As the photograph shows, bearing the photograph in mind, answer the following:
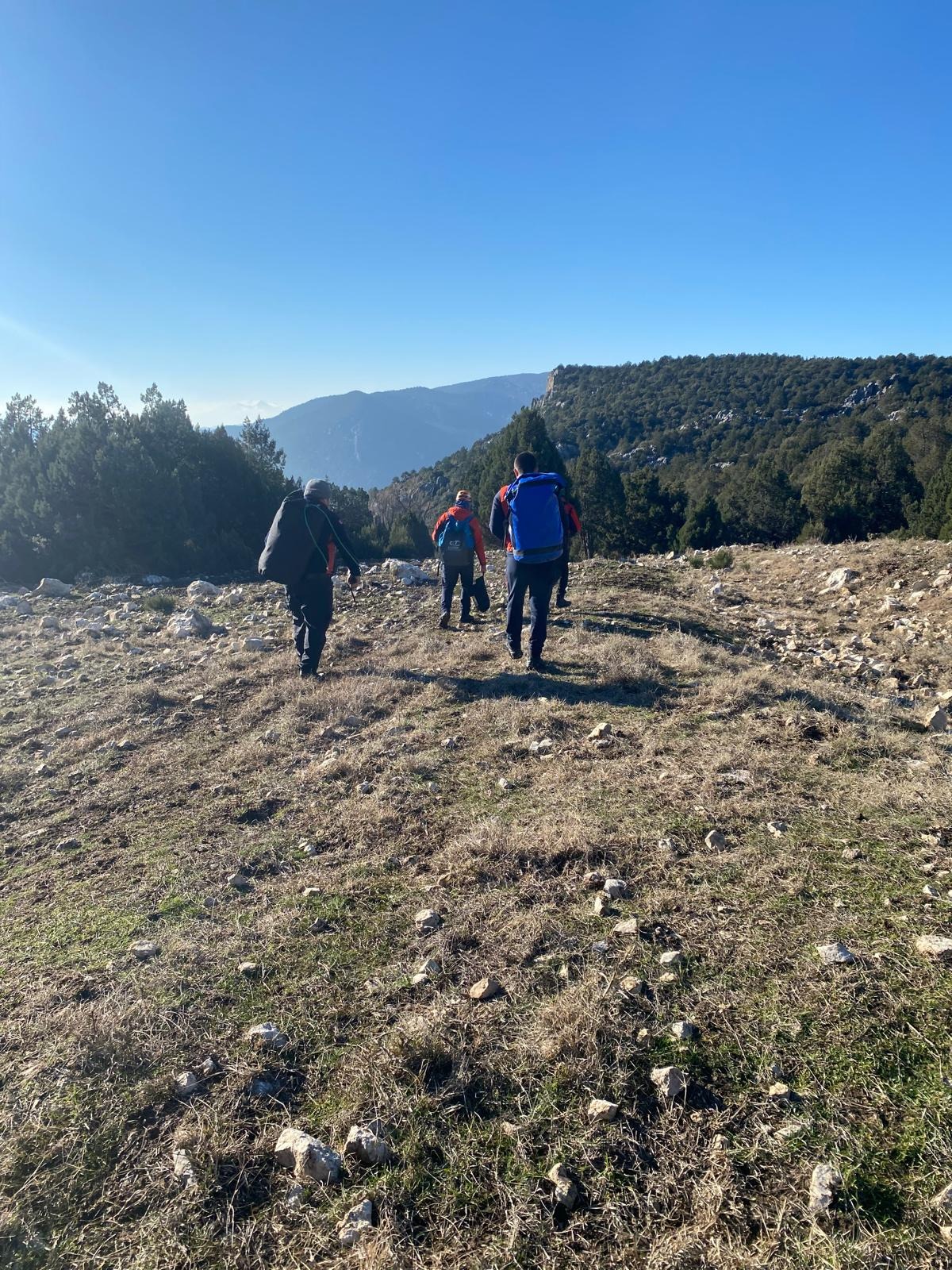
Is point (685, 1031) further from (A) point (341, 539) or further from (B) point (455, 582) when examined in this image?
(B) point (455, 582)

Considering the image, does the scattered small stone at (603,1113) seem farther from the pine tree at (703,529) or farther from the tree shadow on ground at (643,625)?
the pine tree at (703,529)

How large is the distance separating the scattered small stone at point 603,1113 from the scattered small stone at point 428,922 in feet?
3.93

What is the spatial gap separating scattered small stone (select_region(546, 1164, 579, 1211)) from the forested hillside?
2142 cm

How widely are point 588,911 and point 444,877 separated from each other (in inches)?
33.0

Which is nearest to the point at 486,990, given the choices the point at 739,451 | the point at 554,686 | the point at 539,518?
the point at 554,686

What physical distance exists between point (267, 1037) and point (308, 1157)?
0.59m

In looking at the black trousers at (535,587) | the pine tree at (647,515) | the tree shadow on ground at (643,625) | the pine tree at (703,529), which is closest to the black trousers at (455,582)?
the tree shadow on ground at (643,625)

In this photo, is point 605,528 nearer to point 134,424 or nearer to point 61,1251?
point 134,424

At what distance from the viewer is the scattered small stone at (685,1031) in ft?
7.86

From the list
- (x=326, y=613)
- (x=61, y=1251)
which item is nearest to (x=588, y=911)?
(x=61, y=1251)

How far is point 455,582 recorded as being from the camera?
9.31 m

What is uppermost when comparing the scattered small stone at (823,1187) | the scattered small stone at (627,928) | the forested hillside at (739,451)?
the forested hillside at (739,451)

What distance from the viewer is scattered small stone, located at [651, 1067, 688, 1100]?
2205 millimetres

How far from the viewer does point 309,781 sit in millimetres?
5152
